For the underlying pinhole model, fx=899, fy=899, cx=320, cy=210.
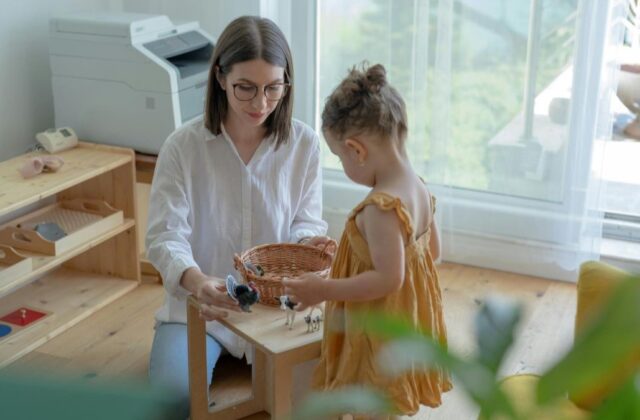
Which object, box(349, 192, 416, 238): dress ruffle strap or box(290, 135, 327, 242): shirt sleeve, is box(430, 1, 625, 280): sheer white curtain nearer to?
box(290, 135, 327, 242): shirt sleeve

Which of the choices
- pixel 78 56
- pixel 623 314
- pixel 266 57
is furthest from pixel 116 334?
pixel 623 314

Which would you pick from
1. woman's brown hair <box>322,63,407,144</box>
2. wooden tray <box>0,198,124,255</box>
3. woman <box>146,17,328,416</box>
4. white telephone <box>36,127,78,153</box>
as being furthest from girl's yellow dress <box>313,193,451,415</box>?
white telephone <box>36,127,78,153</box>

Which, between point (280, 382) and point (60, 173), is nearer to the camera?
point (280, 382)

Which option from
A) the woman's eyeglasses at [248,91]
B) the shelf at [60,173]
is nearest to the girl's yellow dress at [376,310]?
the woman's eyeglasses at [248,91]

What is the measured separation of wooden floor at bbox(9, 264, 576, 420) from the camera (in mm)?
2385

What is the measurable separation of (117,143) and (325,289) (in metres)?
1.53

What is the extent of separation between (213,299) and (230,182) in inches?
14.8

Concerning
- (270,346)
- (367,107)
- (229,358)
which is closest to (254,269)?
(270,346)

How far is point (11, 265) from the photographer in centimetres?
257

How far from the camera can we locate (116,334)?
2.72 m

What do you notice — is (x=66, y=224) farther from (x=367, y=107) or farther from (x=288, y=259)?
(x=367, y=107)

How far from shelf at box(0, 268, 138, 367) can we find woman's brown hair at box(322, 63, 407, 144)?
4.67ft

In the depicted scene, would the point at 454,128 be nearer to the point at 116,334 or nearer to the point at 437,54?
the point at 437,54

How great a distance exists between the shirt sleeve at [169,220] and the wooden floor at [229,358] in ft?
1.39
